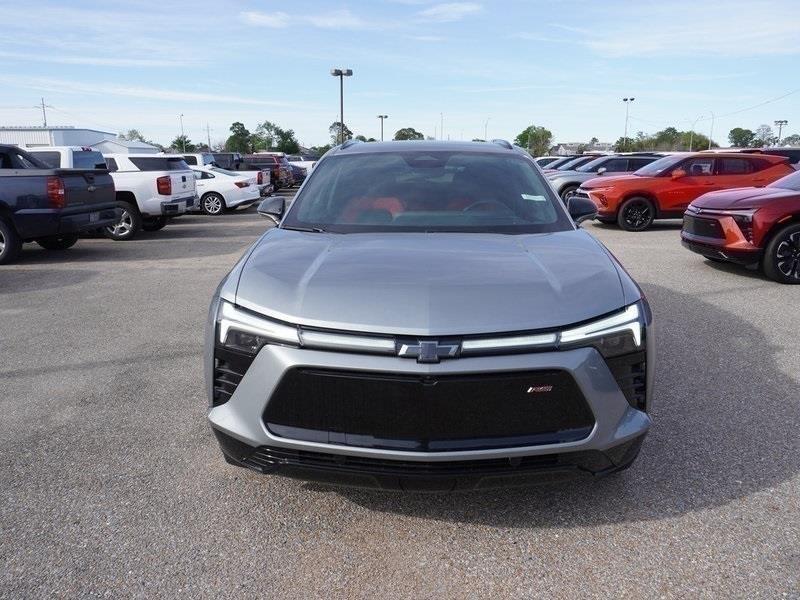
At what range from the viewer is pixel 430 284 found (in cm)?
258

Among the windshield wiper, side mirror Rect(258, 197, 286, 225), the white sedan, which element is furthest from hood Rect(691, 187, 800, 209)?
the white sedan

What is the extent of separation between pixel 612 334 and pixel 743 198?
6849 millimetres

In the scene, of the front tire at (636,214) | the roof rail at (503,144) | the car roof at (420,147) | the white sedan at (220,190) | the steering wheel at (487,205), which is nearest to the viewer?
the steering wheel at (487,205)

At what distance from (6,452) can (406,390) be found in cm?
249

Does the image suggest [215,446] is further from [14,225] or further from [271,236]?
[14,225]

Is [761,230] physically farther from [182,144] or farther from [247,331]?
[182,144]

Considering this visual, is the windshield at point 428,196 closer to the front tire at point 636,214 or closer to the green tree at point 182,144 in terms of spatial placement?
the front tire at point 636,214

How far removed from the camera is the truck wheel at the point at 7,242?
938 cm

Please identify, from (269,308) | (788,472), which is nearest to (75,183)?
(269,308)

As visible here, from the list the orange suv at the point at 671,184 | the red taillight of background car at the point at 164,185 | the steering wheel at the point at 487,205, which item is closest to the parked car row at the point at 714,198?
the orange suv at the point at 671,184

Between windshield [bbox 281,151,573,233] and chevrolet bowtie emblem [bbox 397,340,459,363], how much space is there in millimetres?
1261

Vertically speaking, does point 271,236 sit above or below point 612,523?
above

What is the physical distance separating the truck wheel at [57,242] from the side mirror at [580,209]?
9595mm

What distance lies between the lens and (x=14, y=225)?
9383 mm
